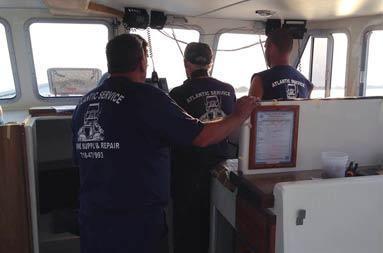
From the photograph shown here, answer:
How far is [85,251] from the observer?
6.02ft

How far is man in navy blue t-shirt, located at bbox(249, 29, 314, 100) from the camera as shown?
249 cm

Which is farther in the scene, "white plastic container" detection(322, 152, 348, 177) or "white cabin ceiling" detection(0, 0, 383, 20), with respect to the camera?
"white cabin ceiling" detection(0, 0, 383, 20)

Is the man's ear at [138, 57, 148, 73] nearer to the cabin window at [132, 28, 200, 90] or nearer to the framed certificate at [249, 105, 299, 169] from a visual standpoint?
the framed certificate at [249, 105, 299, 169]

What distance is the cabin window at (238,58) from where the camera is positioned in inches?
165

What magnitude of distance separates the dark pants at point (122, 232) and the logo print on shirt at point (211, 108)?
0.72 meters

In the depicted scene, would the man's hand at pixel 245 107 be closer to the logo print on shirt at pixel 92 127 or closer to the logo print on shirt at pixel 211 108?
the logo print on shirt at pixel 92 127

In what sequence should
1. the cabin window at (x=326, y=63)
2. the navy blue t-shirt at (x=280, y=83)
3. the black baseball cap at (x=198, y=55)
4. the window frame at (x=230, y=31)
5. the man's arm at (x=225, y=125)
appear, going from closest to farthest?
the man's arm at (x=225, y=125) → the black baseball cap at (x=198, y=55) → the navy blue t-shirt at (x=280, y=83) → the window frame at (x=230, y=31) → the cabin window at (x=326, y=63)

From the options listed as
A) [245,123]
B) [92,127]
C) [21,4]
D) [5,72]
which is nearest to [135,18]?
[21,4]

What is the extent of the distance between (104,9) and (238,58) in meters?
1.60

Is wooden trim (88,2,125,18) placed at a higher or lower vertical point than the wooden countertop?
higher

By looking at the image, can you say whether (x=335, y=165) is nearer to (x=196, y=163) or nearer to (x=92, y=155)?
(x=196, y=163)

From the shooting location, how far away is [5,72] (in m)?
3.47

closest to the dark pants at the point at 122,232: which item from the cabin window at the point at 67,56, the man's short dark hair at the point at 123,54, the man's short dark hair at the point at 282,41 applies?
the man's short dark hair at the point at 123,54

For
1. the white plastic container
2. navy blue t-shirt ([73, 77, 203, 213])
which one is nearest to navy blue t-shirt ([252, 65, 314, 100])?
the white plastic container
